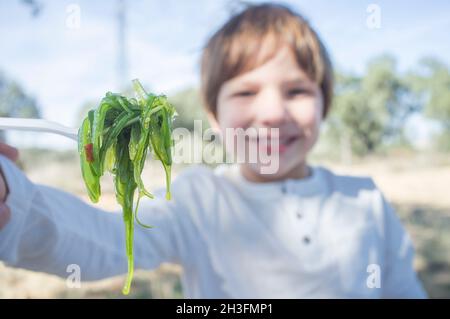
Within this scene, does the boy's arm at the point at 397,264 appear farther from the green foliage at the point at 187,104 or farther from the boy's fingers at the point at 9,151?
the green foliage at the point at 187,104

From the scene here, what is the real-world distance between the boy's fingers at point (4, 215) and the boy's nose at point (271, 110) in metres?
0.44

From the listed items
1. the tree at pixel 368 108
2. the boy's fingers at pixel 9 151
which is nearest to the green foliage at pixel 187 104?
the tree at pixel 368 108

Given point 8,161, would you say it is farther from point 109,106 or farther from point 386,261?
point 386,261

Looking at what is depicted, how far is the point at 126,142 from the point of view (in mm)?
521

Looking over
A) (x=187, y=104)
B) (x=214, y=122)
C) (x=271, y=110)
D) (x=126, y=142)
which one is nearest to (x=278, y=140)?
(x=271, y=110)

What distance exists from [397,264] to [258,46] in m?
0.50

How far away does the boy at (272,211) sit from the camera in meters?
0.78

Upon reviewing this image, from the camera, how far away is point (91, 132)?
1.54ft

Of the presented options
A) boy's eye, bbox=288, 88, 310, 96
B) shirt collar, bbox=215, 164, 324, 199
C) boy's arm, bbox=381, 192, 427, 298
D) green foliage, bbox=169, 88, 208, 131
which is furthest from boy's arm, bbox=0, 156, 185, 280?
green foliage, bbox=169, 88, 208, 131

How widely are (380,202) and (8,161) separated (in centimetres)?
70

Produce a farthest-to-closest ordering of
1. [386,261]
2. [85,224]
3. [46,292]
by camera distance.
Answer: [46,292]
[386,261]
[85,224]

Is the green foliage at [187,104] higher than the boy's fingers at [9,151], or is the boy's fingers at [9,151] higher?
the green foliage at [187,104]

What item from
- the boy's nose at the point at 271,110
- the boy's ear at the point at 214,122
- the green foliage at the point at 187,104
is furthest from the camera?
the green foliage at the point at 187,104
